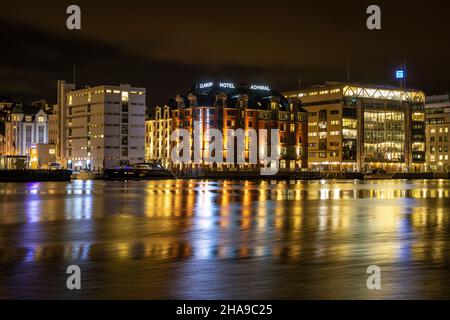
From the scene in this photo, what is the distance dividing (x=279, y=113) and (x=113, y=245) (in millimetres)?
150759

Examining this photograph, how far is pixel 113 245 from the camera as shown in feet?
69.6

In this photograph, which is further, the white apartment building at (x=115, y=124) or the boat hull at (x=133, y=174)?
the white apartment building at (x=115, y=124)

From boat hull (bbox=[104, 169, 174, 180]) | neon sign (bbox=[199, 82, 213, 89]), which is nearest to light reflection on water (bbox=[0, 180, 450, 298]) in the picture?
boat hull (bbox=[104, 169, 174, 180])

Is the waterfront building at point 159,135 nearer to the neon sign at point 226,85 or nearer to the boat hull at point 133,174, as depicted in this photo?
the neon sign at point 226,85

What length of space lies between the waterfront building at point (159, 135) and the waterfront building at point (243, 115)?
13.6ft

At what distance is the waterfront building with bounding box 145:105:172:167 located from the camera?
174m

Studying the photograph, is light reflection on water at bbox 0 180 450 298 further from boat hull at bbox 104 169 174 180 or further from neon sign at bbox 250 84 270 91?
neon sign at bbox 250 84 270 91

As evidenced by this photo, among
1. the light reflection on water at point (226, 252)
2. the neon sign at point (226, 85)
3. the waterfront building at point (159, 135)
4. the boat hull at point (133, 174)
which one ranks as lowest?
the light reflection on water at point (226, 252)

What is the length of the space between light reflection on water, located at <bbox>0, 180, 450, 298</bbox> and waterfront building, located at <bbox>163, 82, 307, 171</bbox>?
125110 millimetres

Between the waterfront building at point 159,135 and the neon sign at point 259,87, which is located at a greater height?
the neon sign at point 259,87

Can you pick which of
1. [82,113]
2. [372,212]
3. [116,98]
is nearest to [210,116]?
[116,98]

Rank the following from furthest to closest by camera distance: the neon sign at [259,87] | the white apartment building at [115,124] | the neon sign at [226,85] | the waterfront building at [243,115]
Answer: the white apartment building at [115,124], the neon sign at [259,87], the neon sign at [226,85], the waterfront building at [243,115]

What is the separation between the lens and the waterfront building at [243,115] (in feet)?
524

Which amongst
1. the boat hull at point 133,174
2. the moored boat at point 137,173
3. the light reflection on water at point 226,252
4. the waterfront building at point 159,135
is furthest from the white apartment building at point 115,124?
the light reflection on water at point 226,252
